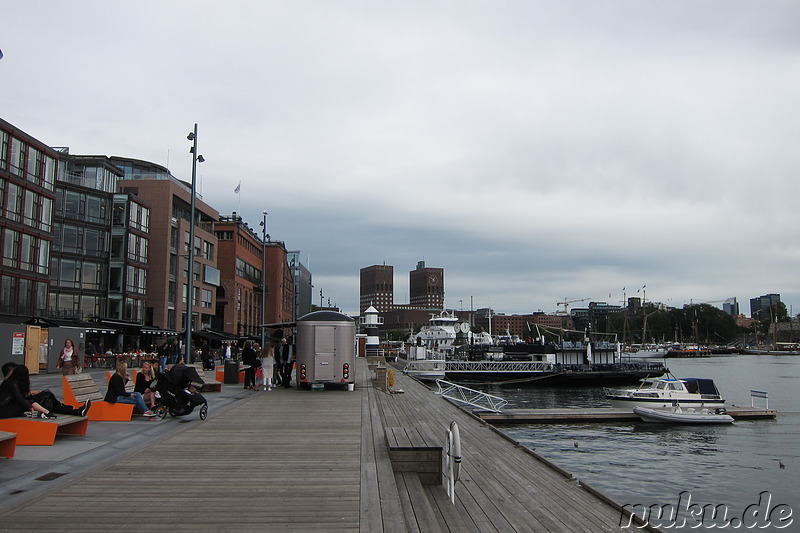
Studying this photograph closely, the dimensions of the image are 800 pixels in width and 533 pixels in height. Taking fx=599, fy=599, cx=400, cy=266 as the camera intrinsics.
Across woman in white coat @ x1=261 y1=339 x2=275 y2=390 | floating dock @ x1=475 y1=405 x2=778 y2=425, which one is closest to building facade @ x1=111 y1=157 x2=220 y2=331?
woman in white coat @ x1=261 y1=339 x2=275 y2=390

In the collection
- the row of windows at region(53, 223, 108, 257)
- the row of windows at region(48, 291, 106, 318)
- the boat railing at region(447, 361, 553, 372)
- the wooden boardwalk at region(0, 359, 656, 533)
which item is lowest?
the boat railing at region(447, 361, 553, 372)

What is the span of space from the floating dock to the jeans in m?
17.2

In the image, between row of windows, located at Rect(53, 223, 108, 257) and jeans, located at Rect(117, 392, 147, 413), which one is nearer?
jeans, located at Rect(117, 392, 147, 413)

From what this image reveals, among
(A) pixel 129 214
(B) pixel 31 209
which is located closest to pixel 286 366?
(B) pixel 31 209

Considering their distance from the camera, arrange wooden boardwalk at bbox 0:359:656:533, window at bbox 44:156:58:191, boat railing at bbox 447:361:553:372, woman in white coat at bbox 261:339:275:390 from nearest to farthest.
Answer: wooden boardwalk at bbox 0:359:656:533, woman in white coat at bbox 261:339:275:390, window at bbox 44:156:58:191, boat railing at bbox 447:361:553:372

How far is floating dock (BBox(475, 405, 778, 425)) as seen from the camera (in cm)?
2789

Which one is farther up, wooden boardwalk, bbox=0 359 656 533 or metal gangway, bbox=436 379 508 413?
wooden boardwalk, bbox=0 359 656 533

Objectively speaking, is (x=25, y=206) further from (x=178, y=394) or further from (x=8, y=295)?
(x=178, y=394)

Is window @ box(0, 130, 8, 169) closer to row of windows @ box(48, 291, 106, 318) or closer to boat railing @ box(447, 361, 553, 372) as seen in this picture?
row of windows @ box(48, 291, 106, 318)

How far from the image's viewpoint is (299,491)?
7.43m

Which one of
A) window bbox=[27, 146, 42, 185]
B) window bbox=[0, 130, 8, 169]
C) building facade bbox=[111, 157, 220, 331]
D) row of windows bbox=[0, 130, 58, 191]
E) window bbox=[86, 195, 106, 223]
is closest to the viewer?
window bbox=[0, 130, 8, 169]

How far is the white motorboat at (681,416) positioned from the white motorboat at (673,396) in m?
0.38

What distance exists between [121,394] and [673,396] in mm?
27667

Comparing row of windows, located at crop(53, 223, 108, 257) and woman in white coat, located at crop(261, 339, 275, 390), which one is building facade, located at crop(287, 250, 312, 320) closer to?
row of windows, located at crop(53, 223, 108, 257)
